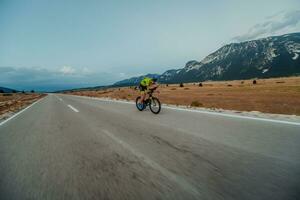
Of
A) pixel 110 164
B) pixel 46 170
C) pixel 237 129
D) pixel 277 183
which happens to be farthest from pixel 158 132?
pixel 277 183

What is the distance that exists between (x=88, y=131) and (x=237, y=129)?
4536mm

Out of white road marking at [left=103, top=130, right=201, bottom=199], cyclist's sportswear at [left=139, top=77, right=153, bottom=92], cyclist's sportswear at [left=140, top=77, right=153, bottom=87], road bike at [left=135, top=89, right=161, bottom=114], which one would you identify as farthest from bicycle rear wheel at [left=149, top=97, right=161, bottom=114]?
white road marking at [left=103, top=130, right=201, bottom=199]

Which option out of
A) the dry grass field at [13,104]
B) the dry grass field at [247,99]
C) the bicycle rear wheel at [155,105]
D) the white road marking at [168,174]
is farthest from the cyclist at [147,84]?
the dry grass field at [13,104]

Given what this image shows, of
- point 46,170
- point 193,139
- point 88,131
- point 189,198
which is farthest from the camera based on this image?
point 88,131

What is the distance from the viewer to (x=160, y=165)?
3.85 metres

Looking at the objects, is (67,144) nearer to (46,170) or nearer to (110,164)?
(46,170)

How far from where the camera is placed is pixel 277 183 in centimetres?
292

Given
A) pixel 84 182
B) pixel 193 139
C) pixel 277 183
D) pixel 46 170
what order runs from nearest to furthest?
pixel 277 183 → pixel 84 182 → pixel 46 170 → pixel 193 139

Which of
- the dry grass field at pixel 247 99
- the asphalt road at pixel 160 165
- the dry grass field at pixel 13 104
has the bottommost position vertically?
the dry grass field at pixel 13 104

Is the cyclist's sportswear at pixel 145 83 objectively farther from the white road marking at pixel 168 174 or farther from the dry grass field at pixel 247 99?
the white road marking at pixel 168 174

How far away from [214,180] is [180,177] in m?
0.47

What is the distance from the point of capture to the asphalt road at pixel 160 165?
114 inches

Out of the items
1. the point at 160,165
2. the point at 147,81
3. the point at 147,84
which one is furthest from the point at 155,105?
the point at 160,165

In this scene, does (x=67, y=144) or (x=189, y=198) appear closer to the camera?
(x=189, y=198)
